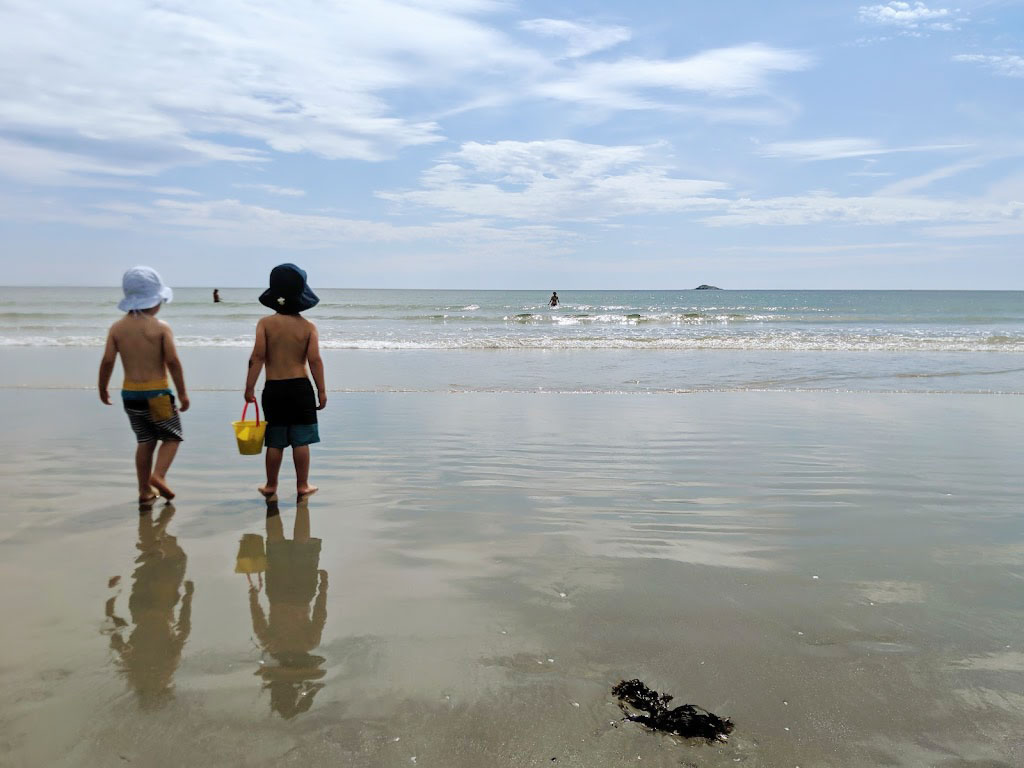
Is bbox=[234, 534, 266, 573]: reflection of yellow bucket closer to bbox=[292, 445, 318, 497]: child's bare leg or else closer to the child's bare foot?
bbox=[292, 445, 318, 497]: child's bare leg

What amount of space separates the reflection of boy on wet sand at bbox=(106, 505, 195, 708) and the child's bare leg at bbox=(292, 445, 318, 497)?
41.8 inches

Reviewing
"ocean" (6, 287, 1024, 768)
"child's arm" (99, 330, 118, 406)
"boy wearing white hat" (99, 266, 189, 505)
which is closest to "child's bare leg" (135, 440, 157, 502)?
"boy wearing white hat" (99, 266, 189, 505)

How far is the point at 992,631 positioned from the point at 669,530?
1.77 meters

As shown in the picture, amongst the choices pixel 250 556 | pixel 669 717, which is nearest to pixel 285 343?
pixel 250 556

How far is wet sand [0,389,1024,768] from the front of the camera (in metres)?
2.42

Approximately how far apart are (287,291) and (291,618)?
2.62 meters

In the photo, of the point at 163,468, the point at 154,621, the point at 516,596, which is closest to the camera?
the point at 154,621

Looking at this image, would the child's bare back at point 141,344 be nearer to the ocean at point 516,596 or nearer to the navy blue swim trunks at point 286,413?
the navy blue swim trunks at point 286,413

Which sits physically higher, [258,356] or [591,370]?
[258,356]

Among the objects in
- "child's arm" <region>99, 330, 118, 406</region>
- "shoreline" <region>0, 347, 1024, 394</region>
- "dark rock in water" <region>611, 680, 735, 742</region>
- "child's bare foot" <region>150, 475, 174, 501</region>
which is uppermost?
"child's arm" <region>99, 330, 118, 406</region>

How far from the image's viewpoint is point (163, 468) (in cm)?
514

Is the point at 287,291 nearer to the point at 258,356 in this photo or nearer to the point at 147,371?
the point at 258,356

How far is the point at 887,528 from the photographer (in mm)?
4637

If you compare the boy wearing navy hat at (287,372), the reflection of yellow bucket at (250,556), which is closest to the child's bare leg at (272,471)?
the boy wearing navy hat at (287,372)
